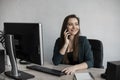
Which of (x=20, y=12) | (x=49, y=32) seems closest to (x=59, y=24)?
(x=49, y=32)

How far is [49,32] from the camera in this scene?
3.06 m

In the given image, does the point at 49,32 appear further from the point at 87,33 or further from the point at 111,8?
the point at 111,8

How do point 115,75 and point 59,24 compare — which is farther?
point 59,24

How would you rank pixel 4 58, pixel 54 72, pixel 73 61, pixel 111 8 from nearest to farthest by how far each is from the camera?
pixel 54 72 < pixel 4 58 < pixel 73 61 < pixel 111 8

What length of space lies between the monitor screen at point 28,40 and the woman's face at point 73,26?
2.75ft

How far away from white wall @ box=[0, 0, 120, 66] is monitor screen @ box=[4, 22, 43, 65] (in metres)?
1.23

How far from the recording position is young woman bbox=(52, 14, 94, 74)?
93.8 inches

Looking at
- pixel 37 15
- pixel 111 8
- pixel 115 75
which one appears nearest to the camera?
pixel 115 75

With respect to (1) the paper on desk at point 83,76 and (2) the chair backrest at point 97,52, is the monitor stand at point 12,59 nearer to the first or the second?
(1) the paper on desk at point 83,76

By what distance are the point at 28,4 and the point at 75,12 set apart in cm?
70

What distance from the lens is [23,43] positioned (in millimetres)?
1733

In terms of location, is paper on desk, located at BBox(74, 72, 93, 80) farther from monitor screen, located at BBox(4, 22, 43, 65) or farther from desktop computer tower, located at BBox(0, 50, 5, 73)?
desktop computer tower, located at BBox(0, 50, 5, 73)

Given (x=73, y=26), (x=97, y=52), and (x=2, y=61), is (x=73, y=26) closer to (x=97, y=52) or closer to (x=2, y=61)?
(x=97, y=52)

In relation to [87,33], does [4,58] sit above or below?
below
